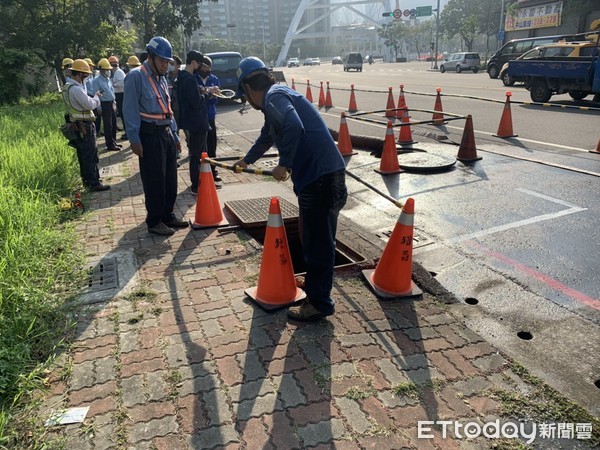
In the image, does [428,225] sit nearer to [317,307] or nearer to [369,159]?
[317,307]

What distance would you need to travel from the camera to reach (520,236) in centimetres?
476

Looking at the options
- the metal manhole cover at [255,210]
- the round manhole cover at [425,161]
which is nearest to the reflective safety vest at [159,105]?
the metal manhole cover at [255,210]

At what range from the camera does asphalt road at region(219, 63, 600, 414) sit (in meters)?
3.08

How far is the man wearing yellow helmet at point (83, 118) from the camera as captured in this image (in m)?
6.28

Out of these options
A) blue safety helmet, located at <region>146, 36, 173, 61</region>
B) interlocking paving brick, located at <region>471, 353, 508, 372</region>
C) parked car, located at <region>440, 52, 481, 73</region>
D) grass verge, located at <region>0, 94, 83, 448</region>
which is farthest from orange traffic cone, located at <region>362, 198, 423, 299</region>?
parked car, located at <region>440, 52, 481, 73</region>

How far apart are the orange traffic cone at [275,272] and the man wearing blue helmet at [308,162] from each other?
28cm

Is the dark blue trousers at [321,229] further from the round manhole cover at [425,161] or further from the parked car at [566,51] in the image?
the parked car at [566,51]

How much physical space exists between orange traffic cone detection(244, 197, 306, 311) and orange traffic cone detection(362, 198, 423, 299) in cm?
69

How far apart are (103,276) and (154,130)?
5.18 feet

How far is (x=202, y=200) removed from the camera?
5.11 metres

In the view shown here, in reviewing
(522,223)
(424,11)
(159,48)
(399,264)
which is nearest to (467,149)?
(522,223)

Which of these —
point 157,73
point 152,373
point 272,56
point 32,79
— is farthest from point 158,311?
point 272,56

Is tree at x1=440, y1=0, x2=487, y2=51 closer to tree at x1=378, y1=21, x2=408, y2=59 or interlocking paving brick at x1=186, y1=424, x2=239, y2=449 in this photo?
tree at x1=378, y1=21, x2=408, y2=59

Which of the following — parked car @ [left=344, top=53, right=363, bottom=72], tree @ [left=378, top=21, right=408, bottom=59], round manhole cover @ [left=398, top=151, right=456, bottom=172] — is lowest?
round manhole cover @ [left=398, top=151, right=456, bottom=172]
